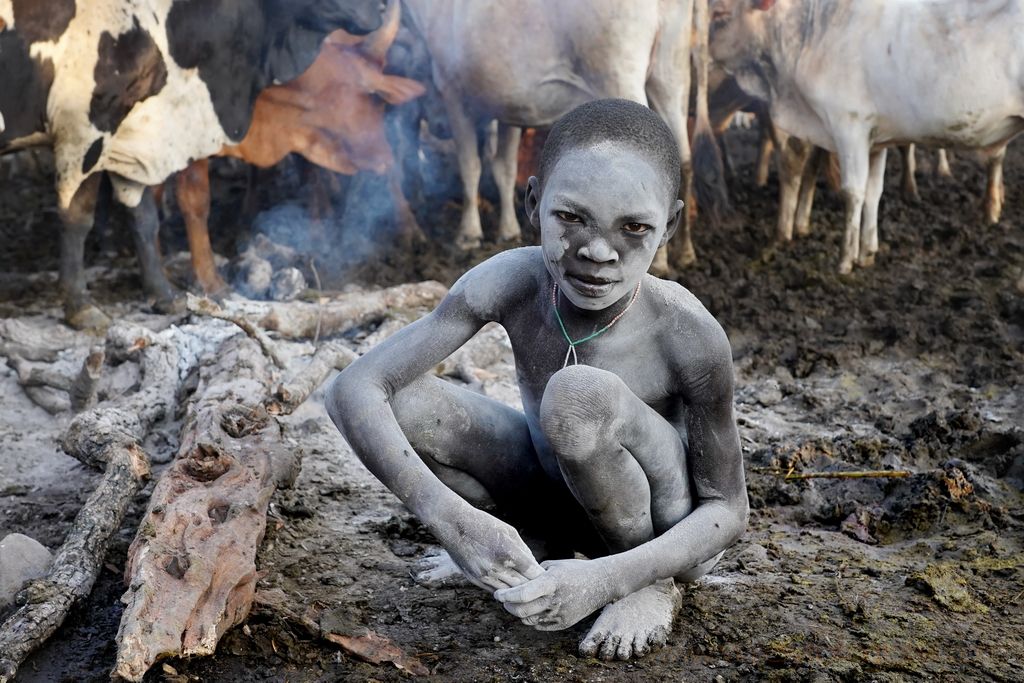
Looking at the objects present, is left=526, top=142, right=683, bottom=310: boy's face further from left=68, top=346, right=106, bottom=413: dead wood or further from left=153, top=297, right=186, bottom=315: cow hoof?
left=153, top=297, right=186, bottom=315: cow hoof

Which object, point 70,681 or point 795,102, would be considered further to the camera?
point 795,102

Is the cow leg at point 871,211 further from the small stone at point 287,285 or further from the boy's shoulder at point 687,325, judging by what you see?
the boy's shoulder at point 687,325

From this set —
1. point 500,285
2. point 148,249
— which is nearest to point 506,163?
point 148,249

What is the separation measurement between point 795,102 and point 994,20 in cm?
145

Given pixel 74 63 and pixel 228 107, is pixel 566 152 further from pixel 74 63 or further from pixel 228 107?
pixel 228 107

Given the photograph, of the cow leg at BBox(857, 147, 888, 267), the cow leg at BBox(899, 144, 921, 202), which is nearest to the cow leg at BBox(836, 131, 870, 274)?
the cow leg at BBox(857, 147, 888, 267)

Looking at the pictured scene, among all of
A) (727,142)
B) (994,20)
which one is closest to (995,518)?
(994,20)

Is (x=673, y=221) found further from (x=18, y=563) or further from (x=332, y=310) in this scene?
(x=332, y=310)

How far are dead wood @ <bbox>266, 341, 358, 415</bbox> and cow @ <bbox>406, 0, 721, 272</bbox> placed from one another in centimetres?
315

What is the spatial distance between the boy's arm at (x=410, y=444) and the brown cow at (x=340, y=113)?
475 cm

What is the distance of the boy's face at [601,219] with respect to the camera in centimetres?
268

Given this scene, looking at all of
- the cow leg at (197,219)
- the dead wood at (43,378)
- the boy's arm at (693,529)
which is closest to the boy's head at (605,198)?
the boy's arm at (693,529)

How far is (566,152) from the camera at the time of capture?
9.07 feet

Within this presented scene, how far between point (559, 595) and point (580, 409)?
43 centimetres
